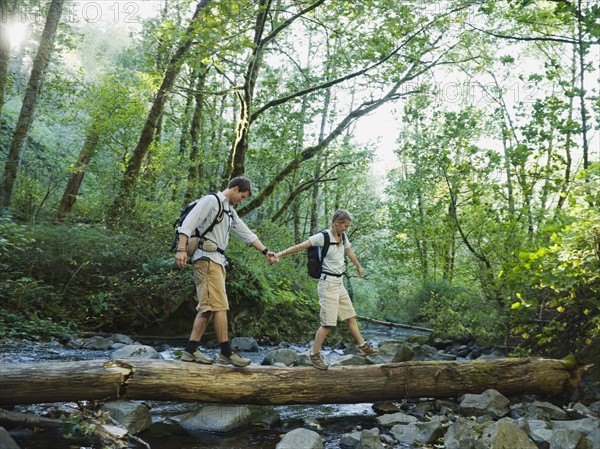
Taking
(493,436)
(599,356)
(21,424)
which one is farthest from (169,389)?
(599,356)

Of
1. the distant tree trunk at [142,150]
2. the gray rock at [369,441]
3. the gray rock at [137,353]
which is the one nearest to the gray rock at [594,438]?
the gray rock at [369,441]

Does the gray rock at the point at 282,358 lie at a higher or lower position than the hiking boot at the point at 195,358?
lower

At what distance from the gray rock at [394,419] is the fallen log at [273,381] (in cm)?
24

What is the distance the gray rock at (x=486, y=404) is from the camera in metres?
6.11

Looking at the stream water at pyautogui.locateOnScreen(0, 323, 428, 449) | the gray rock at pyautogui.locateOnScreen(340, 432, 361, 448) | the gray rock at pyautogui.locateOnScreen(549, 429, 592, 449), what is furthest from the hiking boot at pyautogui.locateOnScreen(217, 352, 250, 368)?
the gray rock at pyautogui.locateOnScreen(549, 429, 592, 449)

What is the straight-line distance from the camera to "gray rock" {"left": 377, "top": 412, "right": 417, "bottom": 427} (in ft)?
19.5

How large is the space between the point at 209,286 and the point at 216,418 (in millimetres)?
1588

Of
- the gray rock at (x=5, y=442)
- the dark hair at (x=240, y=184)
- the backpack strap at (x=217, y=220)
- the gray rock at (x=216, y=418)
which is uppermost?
the dark hair at (x=240, y=184)

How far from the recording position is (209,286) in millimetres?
5625

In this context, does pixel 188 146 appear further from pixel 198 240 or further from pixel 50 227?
pixel 198 240

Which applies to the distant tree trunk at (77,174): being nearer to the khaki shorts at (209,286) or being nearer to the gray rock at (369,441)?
the khaki shorts at (209,286)

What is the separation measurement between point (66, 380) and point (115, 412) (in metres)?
0.64

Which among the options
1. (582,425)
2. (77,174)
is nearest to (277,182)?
(77,174)

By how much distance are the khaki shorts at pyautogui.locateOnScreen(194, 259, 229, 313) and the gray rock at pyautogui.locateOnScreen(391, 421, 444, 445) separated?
2650 millimetres
